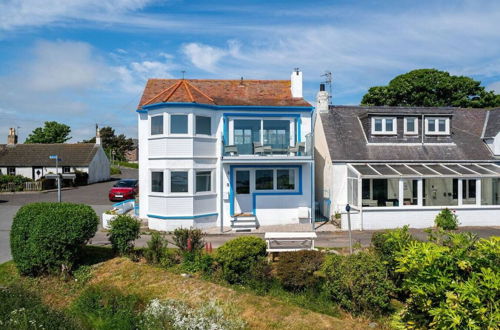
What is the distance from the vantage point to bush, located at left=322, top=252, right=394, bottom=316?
328 inches

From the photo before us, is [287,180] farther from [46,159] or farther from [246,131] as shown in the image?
[46,159]

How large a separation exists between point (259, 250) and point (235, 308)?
213cm

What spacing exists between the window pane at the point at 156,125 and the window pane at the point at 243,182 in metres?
4.52

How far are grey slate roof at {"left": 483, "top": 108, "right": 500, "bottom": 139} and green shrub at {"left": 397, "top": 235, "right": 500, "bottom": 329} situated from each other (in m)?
20.0

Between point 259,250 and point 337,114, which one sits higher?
point 337,114

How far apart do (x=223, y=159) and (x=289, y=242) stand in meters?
7.04

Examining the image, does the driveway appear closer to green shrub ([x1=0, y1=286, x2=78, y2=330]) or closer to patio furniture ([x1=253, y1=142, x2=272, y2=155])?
green shrub ([x1=0, y1=286, x2=78, y2=330])

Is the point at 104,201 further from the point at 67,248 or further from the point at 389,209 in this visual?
the point at 389,209

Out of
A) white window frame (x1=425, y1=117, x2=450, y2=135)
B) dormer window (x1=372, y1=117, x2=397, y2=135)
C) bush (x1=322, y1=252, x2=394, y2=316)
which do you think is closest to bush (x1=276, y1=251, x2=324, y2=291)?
bush (x1=322, y1=252, x2=394, y2=316)

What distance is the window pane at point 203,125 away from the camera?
1823 centimetres

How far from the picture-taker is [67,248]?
1067 centimetres

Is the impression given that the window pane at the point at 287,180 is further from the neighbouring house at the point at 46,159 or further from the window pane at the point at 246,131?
the neighbouring house at the point at 46,159

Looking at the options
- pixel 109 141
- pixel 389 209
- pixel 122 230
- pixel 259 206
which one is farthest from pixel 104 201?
pixel 109 141

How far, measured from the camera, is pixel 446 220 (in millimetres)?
18359
